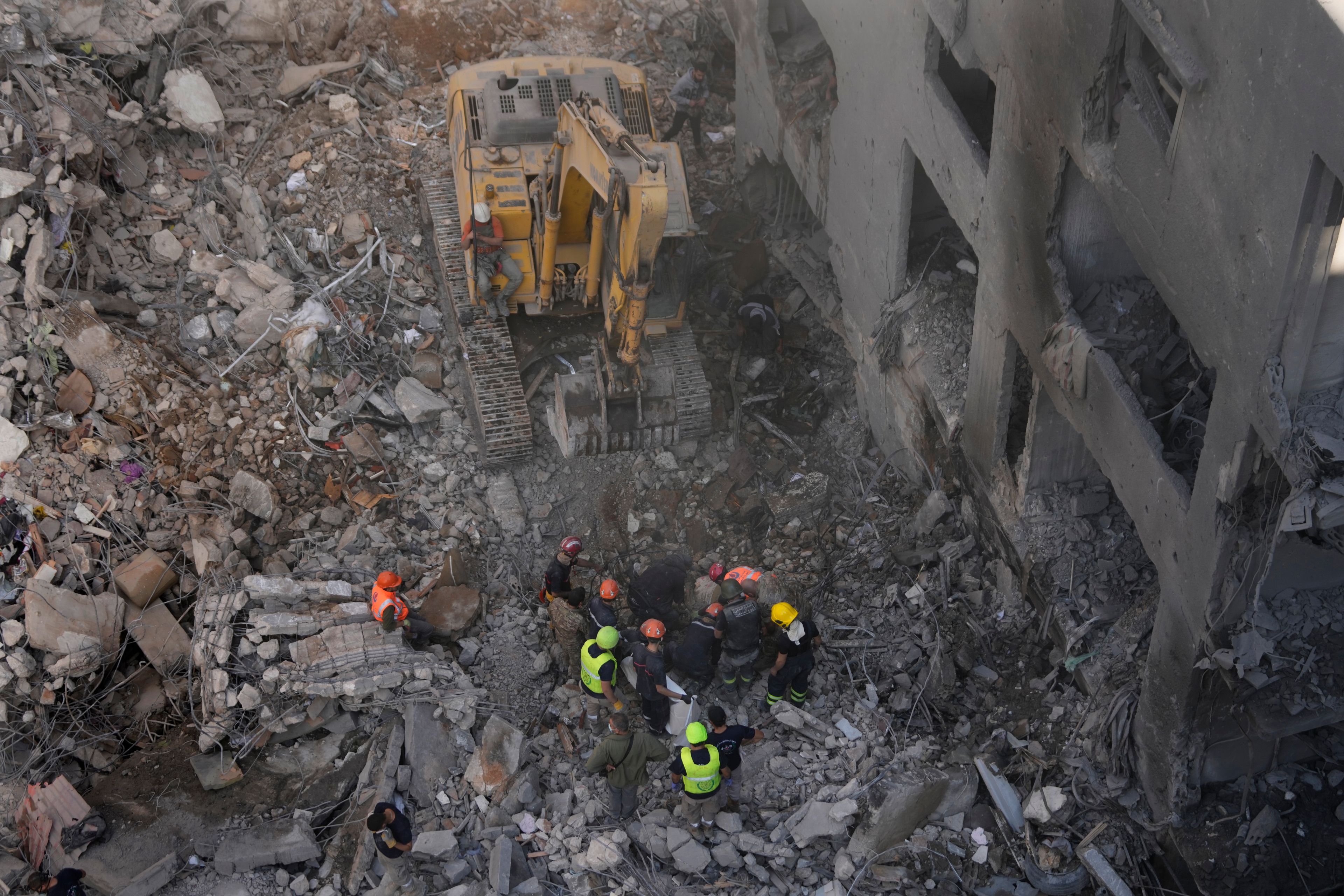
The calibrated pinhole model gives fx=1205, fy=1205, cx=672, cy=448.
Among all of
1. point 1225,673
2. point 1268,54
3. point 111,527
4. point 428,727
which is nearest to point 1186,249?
point 1268,54

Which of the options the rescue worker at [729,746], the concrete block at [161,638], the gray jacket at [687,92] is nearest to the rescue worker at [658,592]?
the rescue worker at [729,746]

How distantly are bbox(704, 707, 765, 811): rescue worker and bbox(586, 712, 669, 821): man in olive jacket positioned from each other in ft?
1.32

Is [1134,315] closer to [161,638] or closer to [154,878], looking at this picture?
[154,878]

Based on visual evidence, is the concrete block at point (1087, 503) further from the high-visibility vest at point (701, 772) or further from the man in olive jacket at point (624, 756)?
the man in olive jacket at point (624, 756)

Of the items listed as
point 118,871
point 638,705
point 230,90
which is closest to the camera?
point 118,871

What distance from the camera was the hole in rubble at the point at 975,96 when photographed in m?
10.0

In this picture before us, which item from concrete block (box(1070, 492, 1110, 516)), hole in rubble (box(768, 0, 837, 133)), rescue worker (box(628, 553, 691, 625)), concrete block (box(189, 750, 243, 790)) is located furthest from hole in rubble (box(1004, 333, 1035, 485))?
concrete block (box(189, 750, 243, 790))

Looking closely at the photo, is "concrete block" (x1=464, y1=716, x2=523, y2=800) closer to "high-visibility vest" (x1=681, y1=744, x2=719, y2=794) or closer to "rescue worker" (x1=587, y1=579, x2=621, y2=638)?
"rescue worker" (x1=587, y1=579, x2=621, y2=638)

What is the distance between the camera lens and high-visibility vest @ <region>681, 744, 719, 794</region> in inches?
315

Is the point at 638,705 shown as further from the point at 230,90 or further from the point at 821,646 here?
the point at 230,90

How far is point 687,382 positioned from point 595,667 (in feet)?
11.6

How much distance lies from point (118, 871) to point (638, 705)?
3.93 meters

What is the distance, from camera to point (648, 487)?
1122 cm

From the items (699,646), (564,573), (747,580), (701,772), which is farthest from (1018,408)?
(564,573)
